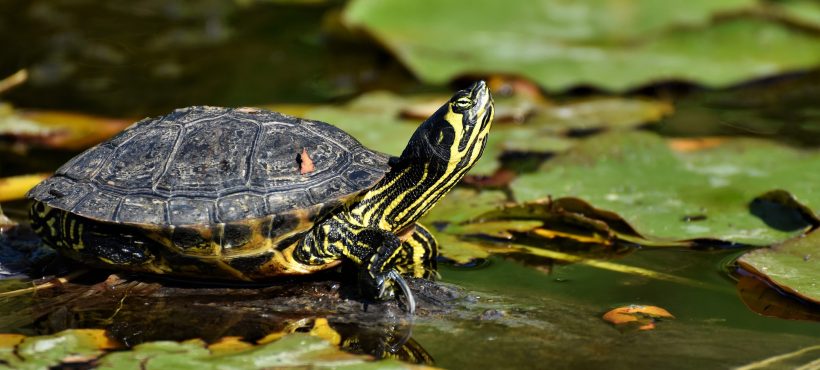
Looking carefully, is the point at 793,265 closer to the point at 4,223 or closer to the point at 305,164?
the point at 305,164

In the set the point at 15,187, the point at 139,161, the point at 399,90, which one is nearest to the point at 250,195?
the point at 139,161

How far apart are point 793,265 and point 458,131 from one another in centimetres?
150

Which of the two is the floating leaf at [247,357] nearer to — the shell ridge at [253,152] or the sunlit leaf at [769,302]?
the shell ridge at [253,152]

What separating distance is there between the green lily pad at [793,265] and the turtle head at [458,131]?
125 cm

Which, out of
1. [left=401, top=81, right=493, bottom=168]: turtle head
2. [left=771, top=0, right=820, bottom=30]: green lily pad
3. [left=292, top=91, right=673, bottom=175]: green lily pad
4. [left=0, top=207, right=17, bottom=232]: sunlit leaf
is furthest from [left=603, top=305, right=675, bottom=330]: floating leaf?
[left=771, top=0, right=820, bottom=30]: green lily pad

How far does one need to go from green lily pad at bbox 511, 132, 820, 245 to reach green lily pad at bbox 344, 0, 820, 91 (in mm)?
1876

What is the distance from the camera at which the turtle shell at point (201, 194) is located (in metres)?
3.63

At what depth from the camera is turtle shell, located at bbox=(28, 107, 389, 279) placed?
143 inches

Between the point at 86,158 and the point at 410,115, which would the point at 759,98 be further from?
the point at 86,158

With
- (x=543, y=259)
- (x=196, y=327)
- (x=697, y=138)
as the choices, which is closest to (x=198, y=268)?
(x=196, y=327)

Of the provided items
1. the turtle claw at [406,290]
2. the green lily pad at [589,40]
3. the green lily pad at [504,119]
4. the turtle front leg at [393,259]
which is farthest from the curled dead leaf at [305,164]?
the green lily pad at [589,40]

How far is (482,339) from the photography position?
333 centimetres

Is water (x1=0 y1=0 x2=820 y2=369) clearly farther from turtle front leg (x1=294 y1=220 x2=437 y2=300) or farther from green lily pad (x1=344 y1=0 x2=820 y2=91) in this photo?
green lily pad (x1=344 y1=0 x2=820 y2=91)

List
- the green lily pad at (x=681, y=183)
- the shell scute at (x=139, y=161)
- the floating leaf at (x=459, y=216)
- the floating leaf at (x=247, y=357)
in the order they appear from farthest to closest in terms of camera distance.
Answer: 1. the green lily pad at (x=681, y=183)
2. the floating leaf at (x=459, y=216)
3. the shell scute at (x=139, y=161)
4. the floating leaf at (x=247, y=357)
